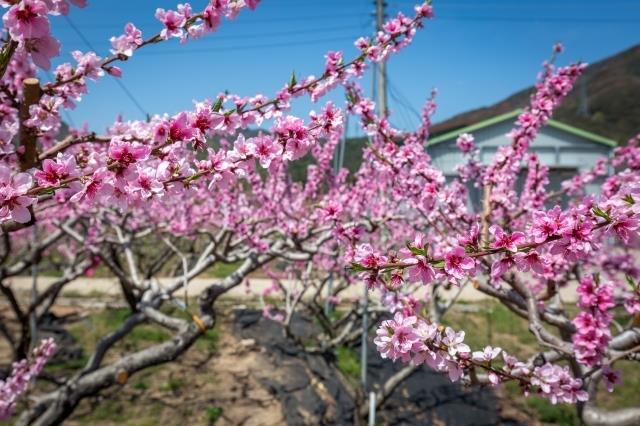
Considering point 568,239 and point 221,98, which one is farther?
point 221,98

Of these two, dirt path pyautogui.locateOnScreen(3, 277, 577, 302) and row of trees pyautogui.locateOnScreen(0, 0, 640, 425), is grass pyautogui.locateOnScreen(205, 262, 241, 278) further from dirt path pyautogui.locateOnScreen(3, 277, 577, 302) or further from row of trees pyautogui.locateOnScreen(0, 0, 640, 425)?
row of trees pyautogui.locateOnScreen(0, 0, 640, 425)

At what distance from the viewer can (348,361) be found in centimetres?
728

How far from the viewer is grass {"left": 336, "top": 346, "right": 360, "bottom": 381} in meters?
6.89

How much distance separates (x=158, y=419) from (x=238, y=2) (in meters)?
5.44

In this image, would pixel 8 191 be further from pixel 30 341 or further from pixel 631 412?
pixel 30 341

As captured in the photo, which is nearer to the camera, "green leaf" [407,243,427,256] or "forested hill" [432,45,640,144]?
"green leaf" [407,243,427,256]

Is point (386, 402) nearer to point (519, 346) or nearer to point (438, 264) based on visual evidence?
point (519, 346)

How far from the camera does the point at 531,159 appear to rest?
14.2ft

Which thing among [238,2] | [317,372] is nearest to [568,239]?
[238,2]

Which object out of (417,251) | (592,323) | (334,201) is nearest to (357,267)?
(417,251)

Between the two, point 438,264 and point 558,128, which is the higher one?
point 558,128

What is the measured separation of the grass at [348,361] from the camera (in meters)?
6.89

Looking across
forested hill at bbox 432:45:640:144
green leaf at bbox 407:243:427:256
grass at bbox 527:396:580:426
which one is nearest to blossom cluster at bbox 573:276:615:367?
green leaf at bbox 407:243:427:256

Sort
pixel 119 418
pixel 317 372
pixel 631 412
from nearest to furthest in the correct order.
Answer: pixel 631 412
pixel 119 418
pixel 317 372
